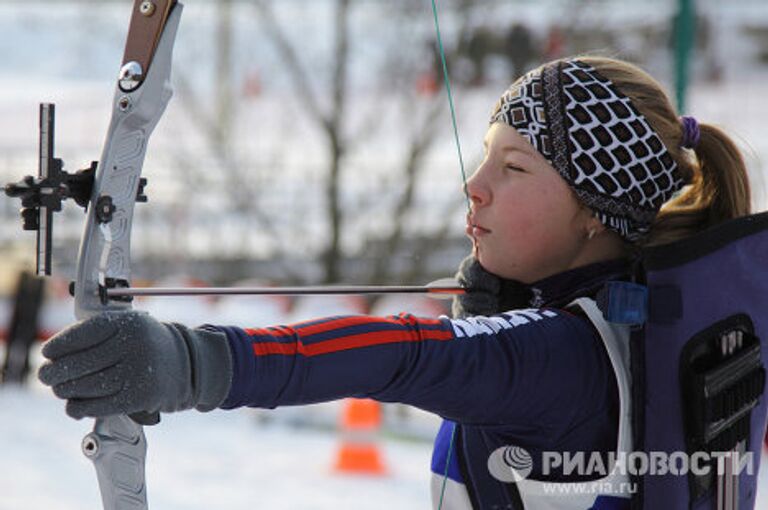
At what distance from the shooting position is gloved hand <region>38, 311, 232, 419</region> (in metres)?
1.31

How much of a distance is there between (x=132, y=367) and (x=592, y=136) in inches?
31.0

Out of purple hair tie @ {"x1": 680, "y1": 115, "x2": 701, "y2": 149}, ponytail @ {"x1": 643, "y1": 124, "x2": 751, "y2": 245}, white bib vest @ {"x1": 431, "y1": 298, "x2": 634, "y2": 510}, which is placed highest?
purple hair tie @ {"x1": 680, "y1": 115, "x2": 701, "y2": 149}

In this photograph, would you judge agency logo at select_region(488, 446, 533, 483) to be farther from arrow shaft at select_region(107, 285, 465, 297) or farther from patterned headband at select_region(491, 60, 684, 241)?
patterned headband at select_region(491, 60, 684, 241)

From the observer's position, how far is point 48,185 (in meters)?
1.47

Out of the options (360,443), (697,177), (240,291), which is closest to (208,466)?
(360,443)

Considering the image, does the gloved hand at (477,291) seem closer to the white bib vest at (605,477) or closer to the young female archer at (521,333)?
the young female archer at (521,333)

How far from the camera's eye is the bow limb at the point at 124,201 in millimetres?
1492

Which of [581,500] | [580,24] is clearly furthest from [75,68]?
[580,24]

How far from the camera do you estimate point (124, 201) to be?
1542 mm

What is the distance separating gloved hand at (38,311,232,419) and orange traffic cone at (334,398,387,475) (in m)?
4.04

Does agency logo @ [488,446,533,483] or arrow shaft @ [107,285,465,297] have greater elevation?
arrow shaft @ [107,285,465,297]

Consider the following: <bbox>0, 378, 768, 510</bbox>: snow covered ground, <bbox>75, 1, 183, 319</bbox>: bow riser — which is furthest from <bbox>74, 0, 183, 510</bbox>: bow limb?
<bbox>0, 378, 768, 510</bbox>: snow covered ground

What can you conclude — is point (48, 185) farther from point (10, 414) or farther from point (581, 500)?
point (10, 414)

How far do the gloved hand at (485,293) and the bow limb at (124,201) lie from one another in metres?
0.49
